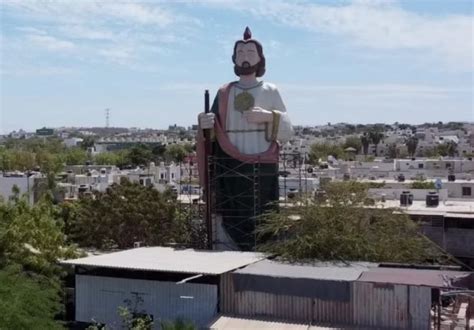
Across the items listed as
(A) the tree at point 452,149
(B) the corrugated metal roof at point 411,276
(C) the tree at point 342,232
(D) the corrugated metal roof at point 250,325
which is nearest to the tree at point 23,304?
(D) the corrugated metal roof at point 250,325

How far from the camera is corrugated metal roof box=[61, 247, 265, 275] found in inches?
665

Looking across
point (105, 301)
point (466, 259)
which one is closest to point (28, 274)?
point (105, 301)

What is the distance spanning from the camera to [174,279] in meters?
17.9

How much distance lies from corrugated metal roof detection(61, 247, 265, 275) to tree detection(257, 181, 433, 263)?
3.96 ft

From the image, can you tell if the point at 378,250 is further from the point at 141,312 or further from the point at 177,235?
the point at 177,235

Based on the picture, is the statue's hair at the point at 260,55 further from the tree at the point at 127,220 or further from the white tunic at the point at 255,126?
the tree at the point at 127,220

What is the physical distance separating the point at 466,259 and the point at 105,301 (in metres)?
15.6

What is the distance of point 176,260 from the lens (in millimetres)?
18219

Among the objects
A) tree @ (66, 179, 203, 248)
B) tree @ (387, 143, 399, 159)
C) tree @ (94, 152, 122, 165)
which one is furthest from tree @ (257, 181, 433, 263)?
tree @ (387, 143, 399, 159)

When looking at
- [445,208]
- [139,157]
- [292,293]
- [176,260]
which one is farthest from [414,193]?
[139,157]

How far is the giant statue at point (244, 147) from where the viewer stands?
21859 mm

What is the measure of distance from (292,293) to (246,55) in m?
9.09

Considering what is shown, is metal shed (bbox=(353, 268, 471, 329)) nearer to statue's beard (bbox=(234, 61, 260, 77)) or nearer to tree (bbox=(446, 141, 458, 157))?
statue's beard (bbox=(234, 61, 260, 77))

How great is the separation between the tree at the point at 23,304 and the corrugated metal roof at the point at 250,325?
11.6 feet
